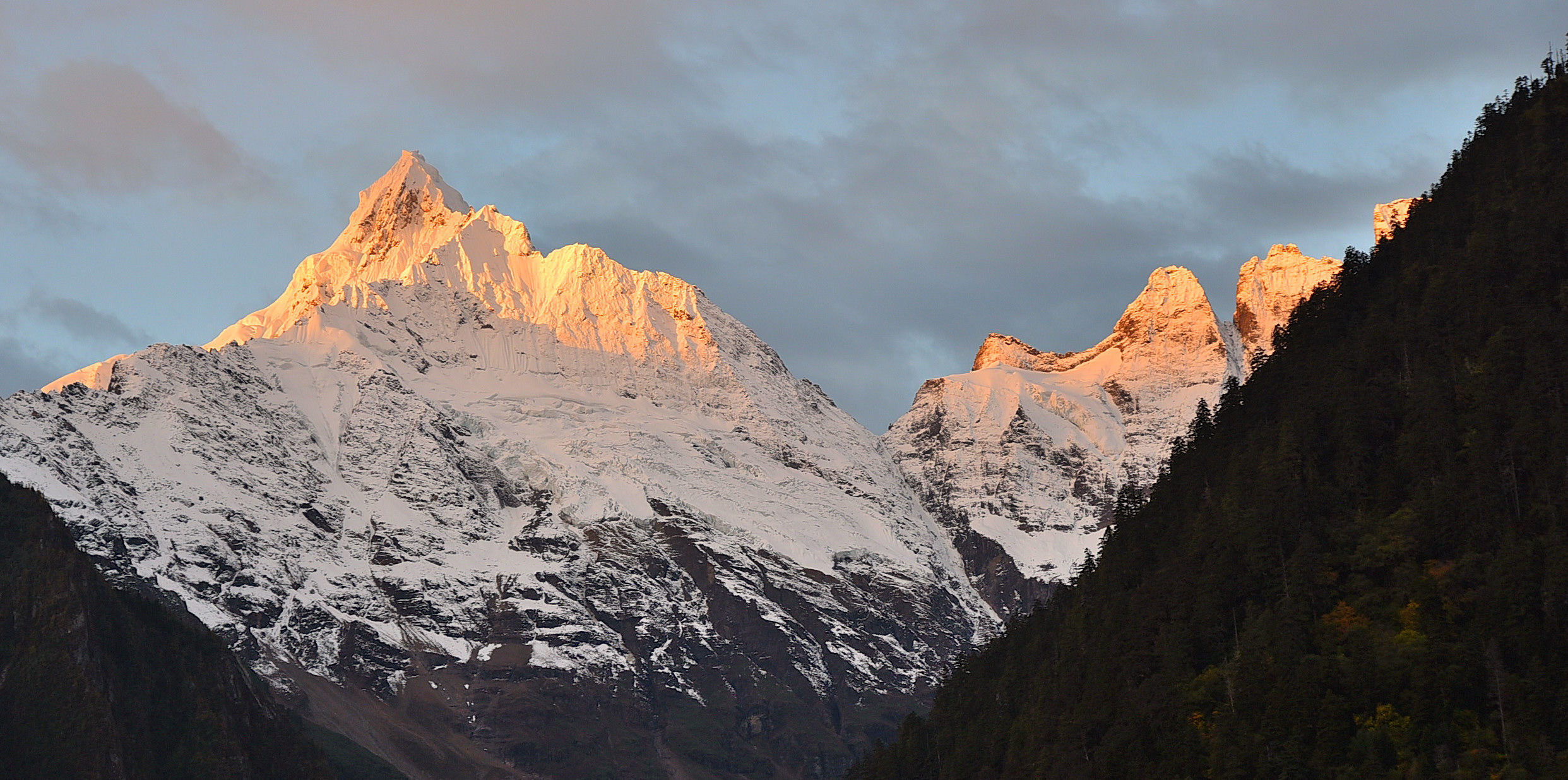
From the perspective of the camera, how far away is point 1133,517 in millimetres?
179000

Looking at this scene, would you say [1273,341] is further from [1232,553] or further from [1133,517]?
[1232,553]

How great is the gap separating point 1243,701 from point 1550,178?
148 feet

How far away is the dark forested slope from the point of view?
114188 mm

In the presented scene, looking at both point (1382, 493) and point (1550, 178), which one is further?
point (1550, 178)

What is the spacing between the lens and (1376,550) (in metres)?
129

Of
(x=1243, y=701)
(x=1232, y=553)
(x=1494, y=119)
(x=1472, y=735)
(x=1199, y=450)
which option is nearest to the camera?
(x=1472, y=735)

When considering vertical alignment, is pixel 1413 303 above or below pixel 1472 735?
above

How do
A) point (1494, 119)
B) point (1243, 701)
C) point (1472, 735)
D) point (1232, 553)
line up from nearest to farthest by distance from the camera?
point (1472, 735) → point (1243, 701) → point (1232, 553) → point (1494, 119)

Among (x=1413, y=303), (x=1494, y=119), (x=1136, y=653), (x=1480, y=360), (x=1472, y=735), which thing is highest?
(x=1494, y=119)

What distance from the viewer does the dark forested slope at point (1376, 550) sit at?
114m

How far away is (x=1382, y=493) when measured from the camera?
135 m

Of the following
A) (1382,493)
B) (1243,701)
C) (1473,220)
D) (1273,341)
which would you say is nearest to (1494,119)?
(1473,220)

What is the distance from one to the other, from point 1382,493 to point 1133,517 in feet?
149

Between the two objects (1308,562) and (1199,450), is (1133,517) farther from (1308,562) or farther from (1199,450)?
(1308,562)
